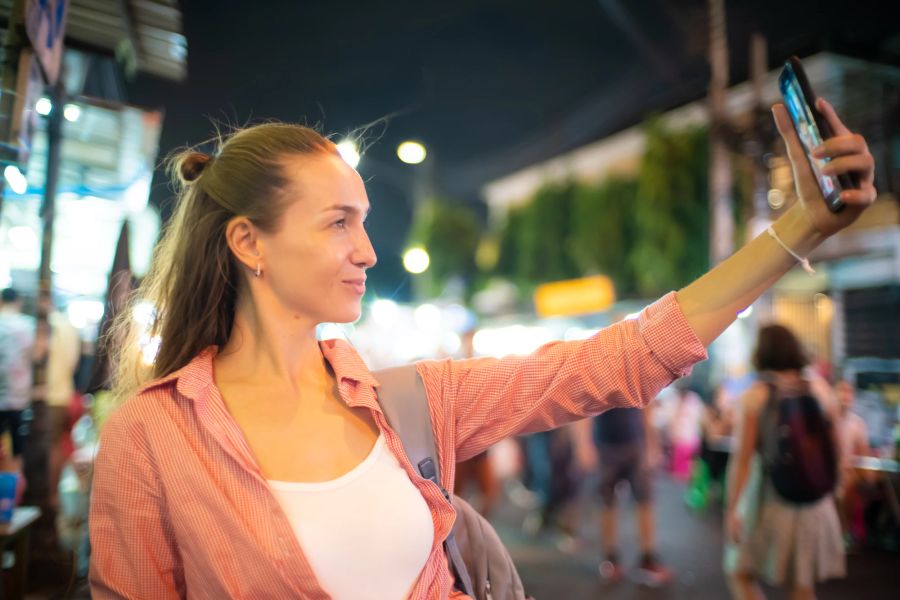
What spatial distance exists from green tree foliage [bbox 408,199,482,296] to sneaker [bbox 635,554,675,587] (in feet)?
64.9

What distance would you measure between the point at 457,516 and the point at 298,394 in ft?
1.68

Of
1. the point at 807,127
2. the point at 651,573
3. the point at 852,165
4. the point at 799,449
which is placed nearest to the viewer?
the point at 852,165

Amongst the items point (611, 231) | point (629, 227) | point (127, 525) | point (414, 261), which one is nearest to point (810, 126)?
point (127, 525)

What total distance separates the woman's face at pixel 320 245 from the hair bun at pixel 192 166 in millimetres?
331

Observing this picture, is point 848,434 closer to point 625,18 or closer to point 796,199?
Result: point 796,199

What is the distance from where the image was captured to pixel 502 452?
1063cm

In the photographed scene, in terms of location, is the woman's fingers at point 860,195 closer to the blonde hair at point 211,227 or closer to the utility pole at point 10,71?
the blonde hair at point 211,227

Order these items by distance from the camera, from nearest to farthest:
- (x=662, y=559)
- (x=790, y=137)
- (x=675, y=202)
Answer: (x=790, y=137)
(x=662, y=559)
(x=675, y=202)

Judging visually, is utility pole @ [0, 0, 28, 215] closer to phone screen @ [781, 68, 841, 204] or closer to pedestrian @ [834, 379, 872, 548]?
phone screen @ [781, 68, 841, 204]

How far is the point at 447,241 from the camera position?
2536 centimetres

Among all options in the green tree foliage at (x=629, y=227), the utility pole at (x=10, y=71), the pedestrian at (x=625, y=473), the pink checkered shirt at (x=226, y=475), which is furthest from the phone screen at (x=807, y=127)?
the green tree foliage at (x=629, y=227)

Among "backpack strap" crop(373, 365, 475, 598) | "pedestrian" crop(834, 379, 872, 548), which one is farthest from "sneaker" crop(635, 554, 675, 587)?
"backpack strap" crop(373, 365, 475, 598)

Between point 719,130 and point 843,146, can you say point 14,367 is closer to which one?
point 843,146

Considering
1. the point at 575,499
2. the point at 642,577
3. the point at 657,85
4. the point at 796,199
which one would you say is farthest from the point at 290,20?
the point at 657,85
